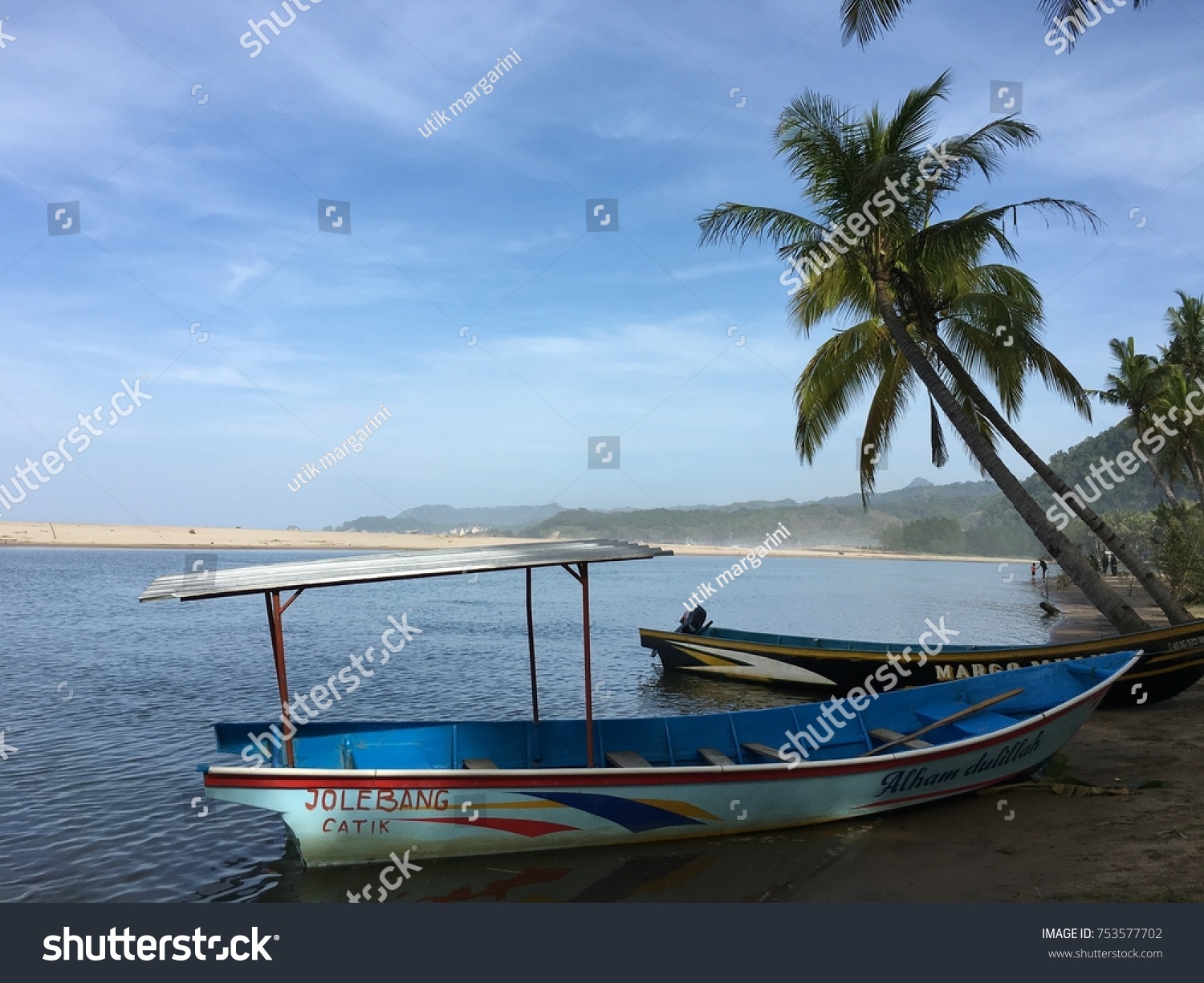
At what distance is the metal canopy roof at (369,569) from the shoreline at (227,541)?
79125mm

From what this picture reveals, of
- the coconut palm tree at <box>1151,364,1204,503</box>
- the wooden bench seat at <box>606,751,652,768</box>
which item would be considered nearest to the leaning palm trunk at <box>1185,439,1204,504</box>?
the coconut palm tree at <box>1151,364,1204,503</box>

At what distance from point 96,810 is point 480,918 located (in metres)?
6.47

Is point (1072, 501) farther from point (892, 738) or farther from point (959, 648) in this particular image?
point (892, 738)

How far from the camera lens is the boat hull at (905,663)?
12.9m

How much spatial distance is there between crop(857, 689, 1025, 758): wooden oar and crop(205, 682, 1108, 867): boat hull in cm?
44

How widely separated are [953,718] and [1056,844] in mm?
1976

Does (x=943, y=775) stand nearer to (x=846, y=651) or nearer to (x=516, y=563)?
(x=516, y=563)

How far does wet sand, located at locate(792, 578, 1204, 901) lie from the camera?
7309 mm

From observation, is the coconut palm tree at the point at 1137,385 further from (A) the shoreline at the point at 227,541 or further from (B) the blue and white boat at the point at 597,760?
(A) the shoreline at the point at 227,541

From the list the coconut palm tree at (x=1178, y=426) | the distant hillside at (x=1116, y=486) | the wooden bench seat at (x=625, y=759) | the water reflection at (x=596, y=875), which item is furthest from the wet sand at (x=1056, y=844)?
the distant hillside at (x=1116, y=486)

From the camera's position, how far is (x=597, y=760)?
33.1 ft

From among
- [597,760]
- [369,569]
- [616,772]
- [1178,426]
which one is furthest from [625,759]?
[1178,426]

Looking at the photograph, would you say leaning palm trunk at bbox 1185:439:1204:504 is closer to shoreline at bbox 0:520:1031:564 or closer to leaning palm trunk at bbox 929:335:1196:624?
leaning palm trunk at bbox 929:335:1196:624

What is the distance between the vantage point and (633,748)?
10266 millimetres
